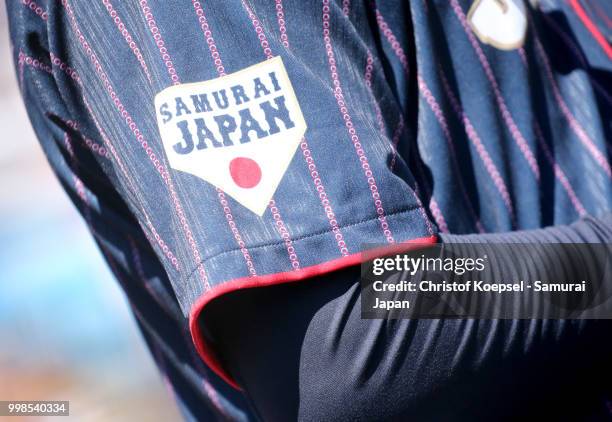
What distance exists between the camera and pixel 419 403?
639 millimetres

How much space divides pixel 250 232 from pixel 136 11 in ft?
0.66

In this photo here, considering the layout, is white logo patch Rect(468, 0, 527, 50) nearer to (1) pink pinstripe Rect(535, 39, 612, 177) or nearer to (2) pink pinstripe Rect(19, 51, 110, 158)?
(1) pink pinstripe Rect(535, 39, 612, 177)

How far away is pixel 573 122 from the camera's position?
86 centimetres

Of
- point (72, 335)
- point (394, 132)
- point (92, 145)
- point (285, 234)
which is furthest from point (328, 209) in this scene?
point (72, 335)

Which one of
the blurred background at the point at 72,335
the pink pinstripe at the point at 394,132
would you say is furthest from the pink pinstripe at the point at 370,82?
the blurred background at the point at 72,335

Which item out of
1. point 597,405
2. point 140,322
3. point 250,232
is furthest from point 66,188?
point 597,405

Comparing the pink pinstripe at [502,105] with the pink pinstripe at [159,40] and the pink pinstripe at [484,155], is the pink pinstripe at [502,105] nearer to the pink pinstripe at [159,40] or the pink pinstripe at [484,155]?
the pink pinstripe at [484,155]

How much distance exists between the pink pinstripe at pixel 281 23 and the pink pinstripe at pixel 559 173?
314 millimetres

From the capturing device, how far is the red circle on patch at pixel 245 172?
2.01 feet

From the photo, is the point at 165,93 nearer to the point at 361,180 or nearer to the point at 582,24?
the point at 361,180

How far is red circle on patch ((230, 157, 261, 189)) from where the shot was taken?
2.01ft

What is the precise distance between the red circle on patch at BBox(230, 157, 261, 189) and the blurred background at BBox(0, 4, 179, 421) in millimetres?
1115

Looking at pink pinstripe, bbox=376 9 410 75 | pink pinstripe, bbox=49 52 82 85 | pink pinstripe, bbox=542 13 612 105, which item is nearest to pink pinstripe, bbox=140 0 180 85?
pink pinstripe, bbox=49 52 82 85

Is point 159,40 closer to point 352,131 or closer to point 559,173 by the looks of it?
point 352,131
